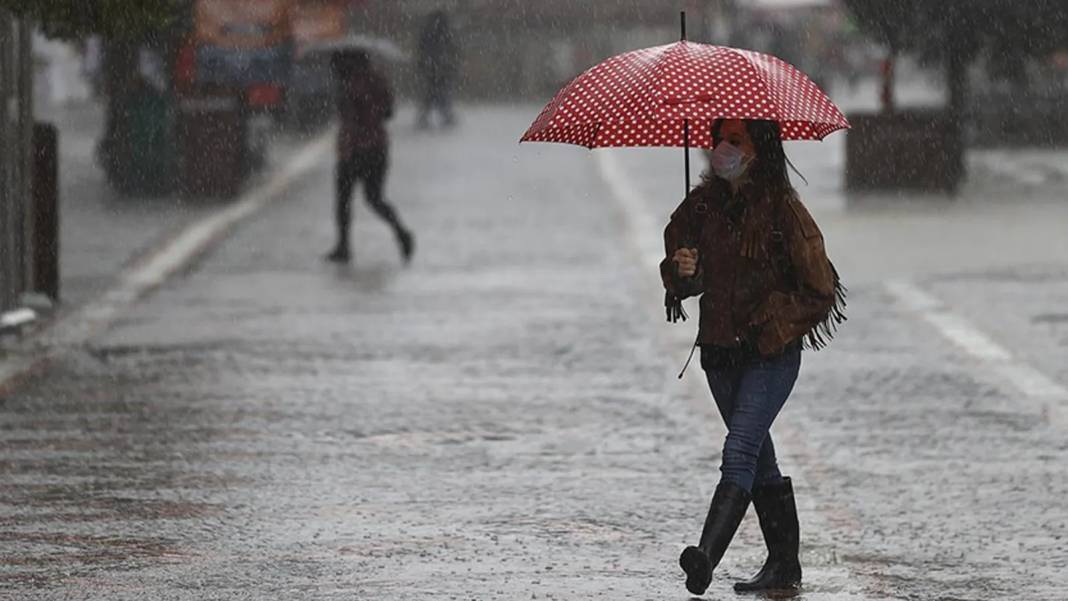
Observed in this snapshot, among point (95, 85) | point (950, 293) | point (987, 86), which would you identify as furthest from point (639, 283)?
point (95, 85)

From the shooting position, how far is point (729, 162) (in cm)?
790

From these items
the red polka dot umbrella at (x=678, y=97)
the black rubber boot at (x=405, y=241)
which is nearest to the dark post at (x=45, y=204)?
the black rubber boot at (x=405, y=241)

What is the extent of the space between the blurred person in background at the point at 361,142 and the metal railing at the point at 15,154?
4494 millimetres

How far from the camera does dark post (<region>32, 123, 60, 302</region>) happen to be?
16141 millimetres

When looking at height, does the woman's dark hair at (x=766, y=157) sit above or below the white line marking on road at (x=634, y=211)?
above

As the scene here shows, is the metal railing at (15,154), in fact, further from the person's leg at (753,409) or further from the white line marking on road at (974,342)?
the person's leg at (753,409)

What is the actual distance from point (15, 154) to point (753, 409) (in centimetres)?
833

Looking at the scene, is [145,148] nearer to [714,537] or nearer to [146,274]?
[146,274]

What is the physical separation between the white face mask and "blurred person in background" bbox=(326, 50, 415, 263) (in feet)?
39.6

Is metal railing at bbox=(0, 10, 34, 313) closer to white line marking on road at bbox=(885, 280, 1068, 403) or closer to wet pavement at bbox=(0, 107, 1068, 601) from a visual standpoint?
wet pavement at bbox=(0, 107, 1068, 601)

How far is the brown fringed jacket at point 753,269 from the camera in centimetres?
786

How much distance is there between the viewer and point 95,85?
4362 cm

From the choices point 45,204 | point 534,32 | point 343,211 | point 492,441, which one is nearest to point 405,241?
point 343,211

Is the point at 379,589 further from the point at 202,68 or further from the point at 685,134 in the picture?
the point at 202,68
